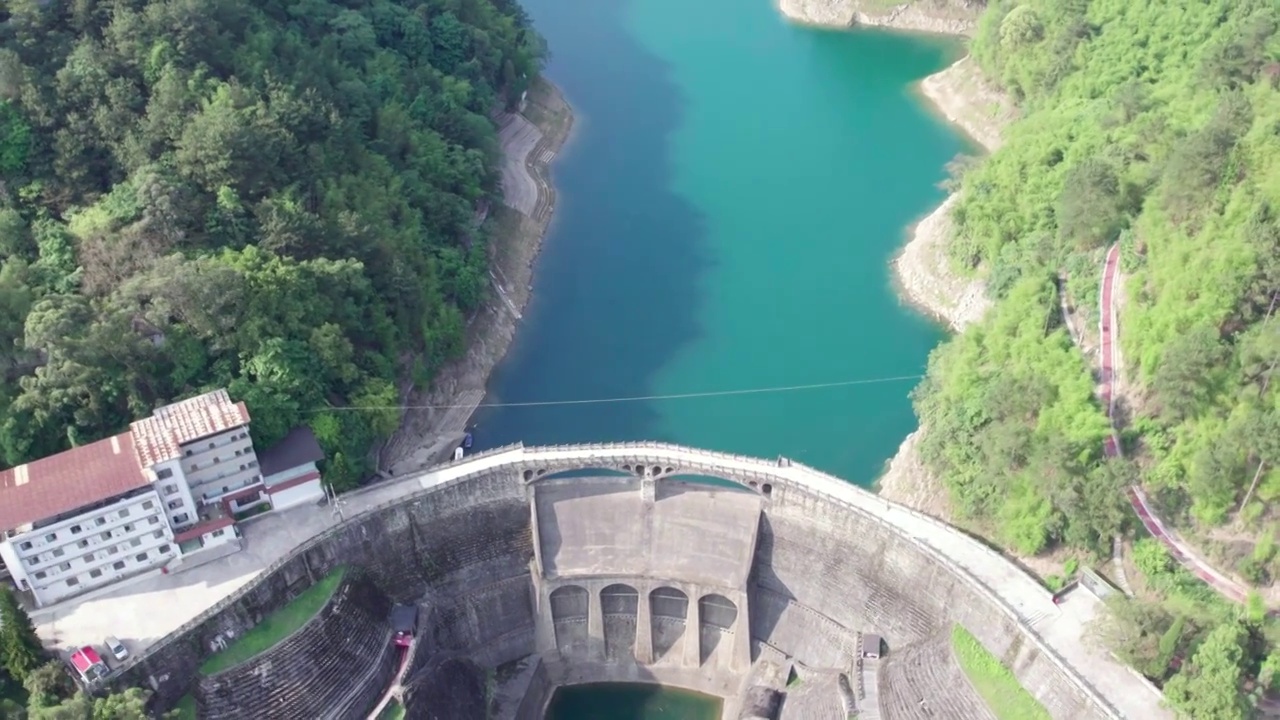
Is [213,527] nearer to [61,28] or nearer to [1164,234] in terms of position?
[61,28]

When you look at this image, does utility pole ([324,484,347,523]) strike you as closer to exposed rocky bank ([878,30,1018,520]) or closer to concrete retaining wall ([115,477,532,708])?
concrete retaining wall ([115,477,532,708])

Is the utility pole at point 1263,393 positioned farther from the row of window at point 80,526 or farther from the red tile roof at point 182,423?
the row of window at point 80,526

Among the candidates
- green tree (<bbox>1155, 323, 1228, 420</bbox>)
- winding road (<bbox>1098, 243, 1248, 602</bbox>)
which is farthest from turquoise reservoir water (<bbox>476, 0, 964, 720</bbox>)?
green tree (<bbox>1155, 323, 1228, 420</bbox>)

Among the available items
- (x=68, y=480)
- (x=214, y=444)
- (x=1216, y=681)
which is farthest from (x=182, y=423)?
(x=1216, y=681)

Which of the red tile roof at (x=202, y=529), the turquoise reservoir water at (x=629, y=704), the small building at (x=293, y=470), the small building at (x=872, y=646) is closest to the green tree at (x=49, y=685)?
the red tile roof at (x=202, y=529)

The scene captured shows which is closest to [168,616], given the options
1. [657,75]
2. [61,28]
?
[61,28]

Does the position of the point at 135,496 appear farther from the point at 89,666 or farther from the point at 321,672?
the point at 321,672
